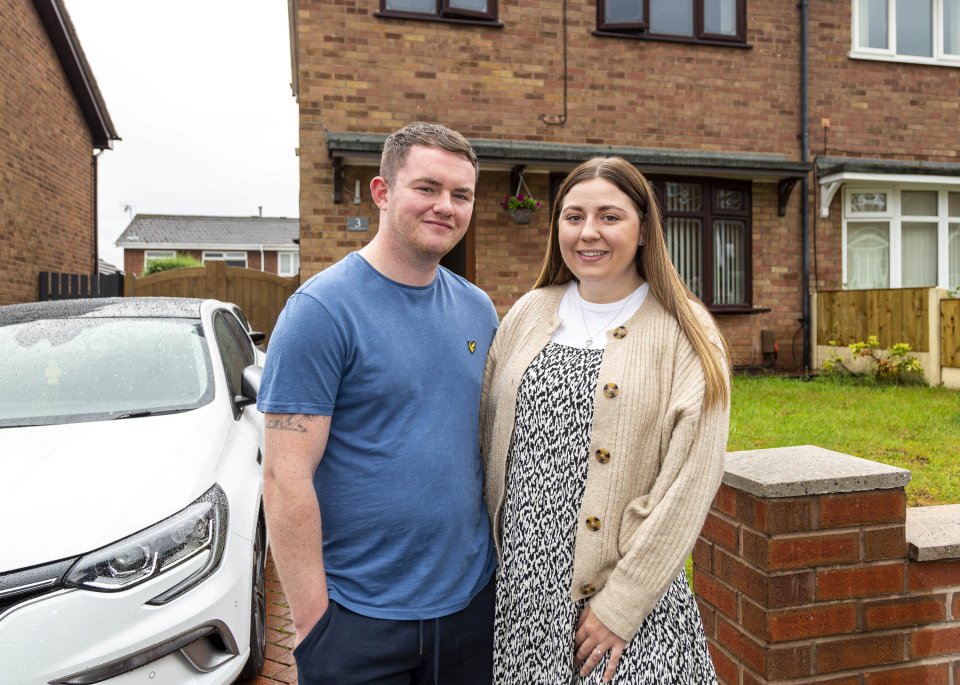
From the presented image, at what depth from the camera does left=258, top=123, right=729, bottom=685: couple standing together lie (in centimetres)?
158

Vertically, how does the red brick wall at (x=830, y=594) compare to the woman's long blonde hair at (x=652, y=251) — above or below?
below

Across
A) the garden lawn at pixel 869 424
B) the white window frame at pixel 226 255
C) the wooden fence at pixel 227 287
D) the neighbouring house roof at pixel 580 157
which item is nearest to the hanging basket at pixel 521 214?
the neighbouring house roof at pixel 580 157

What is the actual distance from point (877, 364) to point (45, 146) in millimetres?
14001

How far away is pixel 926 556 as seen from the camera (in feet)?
6.55

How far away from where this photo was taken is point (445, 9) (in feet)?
31.1

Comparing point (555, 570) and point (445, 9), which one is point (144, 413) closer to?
point (555, 570)

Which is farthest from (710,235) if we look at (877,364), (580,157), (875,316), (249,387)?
(249,387)

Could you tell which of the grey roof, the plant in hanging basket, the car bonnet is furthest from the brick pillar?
the grey roof

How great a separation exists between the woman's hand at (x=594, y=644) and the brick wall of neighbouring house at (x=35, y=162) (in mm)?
11885

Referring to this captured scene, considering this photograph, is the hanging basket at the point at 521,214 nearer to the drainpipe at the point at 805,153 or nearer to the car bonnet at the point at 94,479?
the drainpipe at the point at 805,153

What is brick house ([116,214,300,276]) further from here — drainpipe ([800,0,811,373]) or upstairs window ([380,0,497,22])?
drainpipe ([800,0,811,373])

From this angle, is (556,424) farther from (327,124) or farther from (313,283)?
(327,124)

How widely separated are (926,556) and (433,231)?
5.31 feet

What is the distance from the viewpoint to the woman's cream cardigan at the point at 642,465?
5.17 ft
